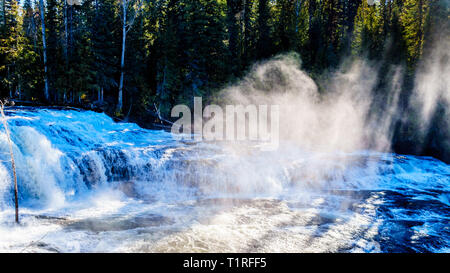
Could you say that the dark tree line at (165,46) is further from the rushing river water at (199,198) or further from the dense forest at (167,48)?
the rushing river water at (199,198)

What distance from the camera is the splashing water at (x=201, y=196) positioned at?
22.7ft

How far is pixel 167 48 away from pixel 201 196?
19635 millimetres

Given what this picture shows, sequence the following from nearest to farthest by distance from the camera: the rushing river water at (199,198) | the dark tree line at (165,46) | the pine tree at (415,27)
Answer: the rushing river water at (199,198)
the dark tree line at (165,46)
the pine tree at (415,27)

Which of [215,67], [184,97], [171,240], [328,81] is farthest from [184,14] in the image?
[171,240]

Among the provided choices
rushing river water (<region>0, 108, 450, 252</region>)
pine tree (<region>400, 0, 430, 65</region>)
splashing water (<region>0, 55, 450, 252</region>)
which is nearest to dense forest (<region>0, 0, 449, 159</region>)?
pine tree (<region>400, 0, 430, 65</region>)

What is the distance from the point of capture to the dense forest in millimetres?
22609

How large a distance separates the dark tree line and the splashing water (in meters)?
7.92

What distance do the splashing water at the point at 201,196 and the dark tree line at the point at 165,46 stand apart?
792cm

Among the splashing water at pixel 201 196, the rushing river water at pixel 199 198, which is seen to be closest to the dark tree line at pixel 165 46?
the splashing water at pixel 201 196

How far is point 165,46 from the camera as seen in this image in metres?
26.3

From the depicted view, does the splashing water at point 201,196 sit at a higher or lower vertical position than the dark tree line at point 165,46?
lower

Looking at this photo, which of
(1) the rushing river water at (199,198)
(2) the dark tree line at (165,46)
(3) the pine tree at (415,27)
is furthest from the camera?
(3) the pine tree at (415,27)

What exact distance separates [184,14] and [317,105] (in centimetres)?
1724
